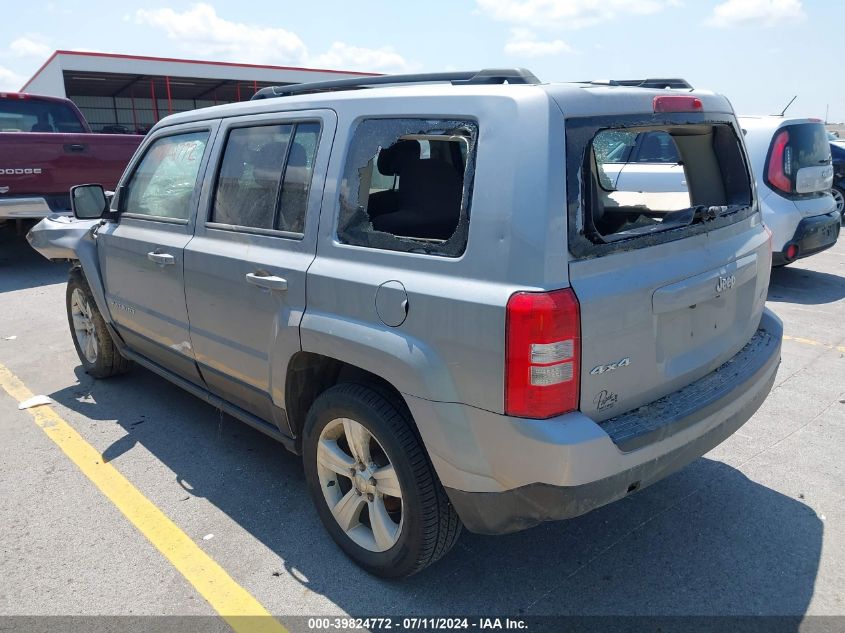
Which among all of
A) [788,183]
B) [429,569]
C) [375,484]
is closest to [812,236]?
[788,183]

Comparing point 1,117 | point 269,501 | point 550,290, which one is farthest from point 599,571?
point 1,117

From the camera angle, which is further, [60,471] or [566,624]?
[60,471]

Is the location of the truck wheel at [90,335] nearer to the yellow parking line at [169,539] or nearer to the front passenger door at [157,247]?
the front passenger door at [157,247]

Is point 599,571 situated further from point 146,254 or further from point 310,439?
point 146,254

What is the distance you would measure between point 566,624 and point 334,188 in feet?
6.32

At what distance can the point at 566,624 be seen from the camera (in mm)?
2506

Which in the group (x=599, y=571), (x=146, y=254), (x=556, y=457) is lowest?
(x=599, y=571)

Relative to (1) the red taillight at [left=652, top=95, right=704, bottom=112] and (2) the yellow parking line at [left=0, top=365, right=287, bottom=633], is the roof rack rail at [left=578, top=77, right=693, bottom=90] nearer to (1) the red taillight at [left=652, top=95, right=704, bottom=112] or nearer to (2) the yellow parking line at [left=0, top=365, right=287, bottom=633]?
(1) the red taillight at [left=652, top=95, right=704, bottom=112]

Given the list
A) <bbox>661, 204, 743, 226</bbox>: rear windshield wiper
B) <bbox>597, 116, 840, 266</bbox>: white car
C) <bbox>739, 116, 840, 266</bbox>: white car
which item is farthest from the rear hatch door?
<bbox>739, 116, 840, 266</bbox>: white car

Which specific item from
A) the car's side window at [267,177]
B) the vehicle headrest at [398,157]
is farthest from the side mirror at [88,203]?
the vehicle headrest at [398,157]

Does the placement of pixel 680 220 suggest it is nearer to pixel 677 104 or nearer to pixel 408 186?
pixel 677 104

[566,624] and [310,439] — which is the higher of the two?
[310,439]

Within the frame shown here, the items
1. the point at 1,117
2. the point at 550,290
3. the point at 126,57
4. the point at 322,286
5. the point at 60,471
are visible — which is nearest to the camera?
the point at 550,290

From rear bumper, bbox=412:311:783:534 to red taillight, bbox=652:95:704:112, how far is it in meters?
1.08
